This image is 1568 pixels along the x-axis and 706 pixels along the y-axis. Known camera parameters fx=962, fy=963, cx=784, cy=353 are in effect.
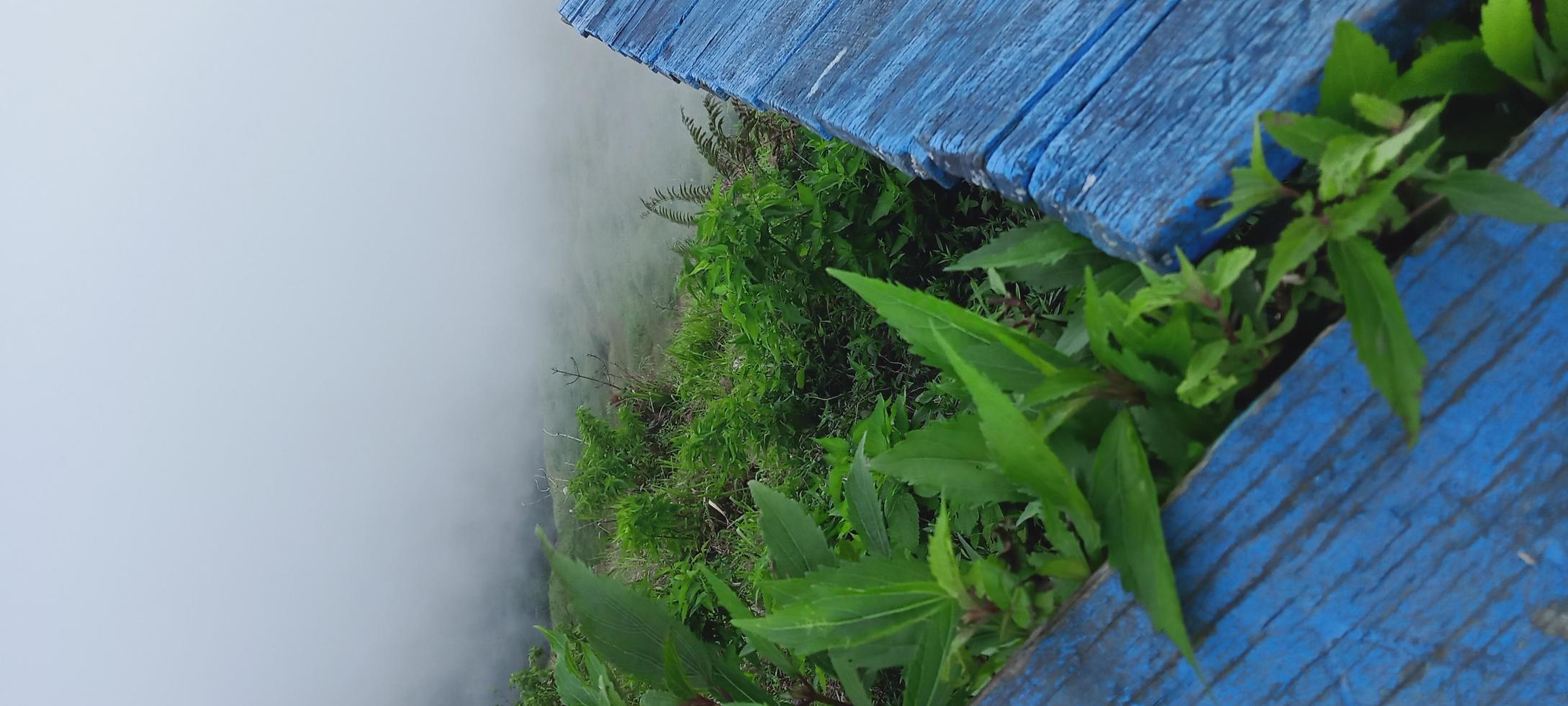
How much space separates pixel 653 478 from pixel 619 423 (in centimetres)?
56

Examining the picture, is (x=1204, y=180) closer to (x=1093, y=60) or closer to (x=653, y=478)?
(x=1093, y=60)

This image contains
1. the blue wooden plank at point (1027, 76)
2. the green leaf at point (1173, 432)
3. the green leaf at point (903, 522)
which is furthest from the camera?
the green leaf at point (903, 522)

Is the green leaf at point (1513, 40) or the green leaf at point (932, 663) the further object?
the green leaf at point (932, 663)

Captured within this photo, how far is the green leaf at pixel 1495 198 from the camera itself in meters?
0.52

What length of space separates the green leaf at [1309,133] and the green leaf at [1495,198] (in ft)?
0.21

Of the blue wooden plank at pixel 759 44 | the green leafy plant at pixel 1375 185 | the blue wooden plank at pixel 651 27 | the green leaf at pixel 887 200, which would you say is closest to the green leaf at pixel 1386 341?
the green leafy plant at pixel 1375 185

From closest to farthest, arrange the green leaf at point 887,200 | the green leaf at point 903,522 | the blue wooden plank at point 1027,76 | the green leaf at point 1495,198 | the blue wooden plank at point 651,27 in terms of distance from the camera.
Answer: the green leaf at point 1495,198, the blue wooden plank at point 1027,76, the green leaf at point 903,522, the blue wooden plank at point 651,27, the green leaf at point 887,200

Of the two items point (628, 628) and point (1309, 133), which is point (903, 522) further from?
point (1309, 133)

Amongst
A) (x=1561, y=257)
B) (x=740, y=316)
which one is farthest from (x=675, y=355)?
(x=1561, y=257)

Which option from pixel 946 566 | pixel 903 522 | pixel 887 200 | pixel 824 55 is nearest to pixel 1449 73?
pixel 946 566

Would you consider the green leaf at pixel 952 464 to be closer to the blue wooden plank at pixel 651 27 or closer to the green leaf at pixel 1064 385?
the green leaf at pixel 1064 385

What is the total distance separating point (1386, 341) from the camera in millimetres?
536

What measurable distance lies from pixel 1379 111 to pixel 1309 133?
0.12ft

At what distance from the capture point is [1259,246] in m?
0.67
